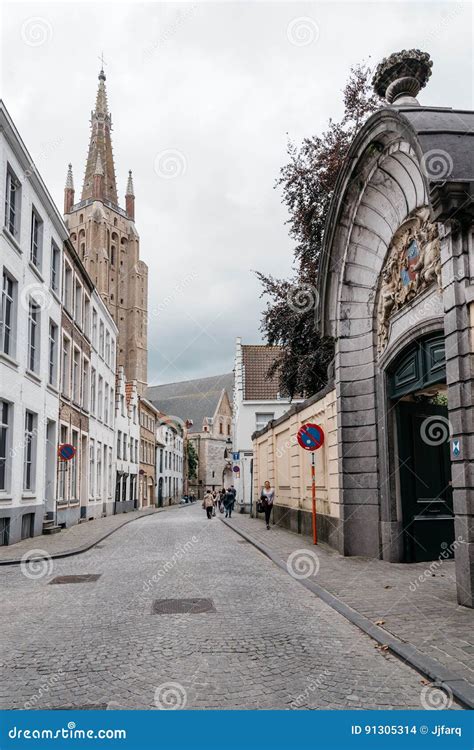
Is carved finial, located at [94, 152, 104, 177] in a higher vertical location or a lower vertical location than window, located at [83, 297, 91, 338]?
higher

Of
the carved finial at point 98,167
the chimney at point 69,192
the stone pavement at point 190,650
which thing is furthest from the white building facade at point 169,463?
the stone pavement at point 190,650

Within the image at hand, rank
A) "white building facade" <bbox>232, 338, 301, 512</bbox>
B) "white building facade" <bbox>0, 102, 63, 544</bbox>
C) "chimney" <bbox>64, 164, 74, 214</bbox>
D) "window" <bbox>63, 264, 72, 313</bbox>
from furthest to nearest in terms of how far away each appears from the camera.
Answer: "chimney" <bbox>64, 164, 74, 214</bbox>
"white building facade" <bbox>232, 338, 301, 512</bbox>
"window" <bbox>63, 264, 72, 313</bbox>
"white building facade" <bbox>0, 102, 63, 544</bbox>

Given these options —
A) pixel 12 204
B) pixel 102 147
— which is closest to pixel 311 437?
pixel 12 204

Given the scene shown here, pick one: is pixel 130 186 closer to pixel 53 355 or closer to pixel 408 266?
pixel 53 355

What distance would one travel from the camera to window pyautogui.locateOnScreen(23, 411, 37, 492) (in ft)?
62.8

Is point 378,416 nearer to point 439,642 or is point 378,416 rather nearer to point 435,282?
point 435,282

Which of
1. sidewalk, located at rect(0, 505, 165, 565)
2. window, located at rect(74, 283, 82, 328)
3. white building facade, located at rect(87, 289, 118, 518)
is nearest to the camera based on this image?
sidewalk, located at rect(0, 505, 165, 565)

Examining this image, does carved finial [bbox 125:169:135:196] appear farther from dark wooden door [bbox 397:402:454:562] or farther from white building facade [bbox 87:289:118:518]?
dark wooden door [bbox 397:402:454:562]

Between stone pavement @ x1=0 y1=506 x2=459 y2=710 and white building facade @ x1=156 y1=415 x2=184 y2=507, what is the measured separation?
55.6m

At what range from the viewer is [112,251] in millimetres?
88000

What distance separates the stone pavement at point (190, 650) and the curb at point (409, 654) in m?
0.09

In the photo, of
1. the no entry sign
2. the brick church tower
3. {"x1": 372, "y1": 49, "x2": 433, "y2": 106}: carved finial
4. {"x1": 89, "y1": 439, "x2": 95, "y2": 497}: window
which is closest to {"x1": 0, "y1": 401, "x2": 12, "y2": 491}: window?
the no entry sign

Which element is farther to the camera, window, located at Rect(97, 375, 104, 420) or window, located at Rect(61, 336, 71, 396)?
window, located at Rect(97, 375, 104, 420)

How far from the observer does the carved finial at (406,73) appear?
39.3ft
